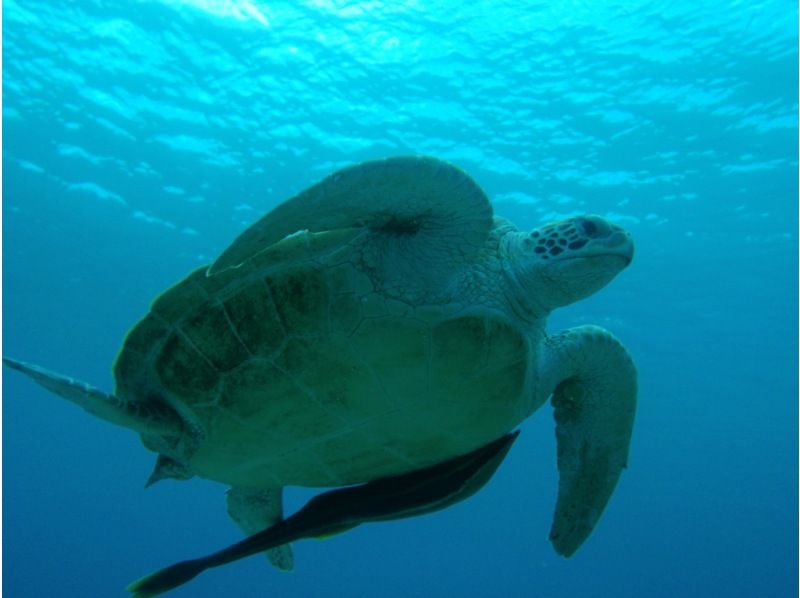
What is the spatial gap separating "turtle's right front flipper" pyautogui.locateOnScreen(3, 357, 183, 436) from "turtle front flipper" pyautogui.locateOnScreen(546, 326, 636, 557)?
2324 mm

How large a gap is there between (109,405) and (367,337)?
4.85 ft

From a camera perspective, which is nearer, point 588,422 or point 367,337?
point 367,337

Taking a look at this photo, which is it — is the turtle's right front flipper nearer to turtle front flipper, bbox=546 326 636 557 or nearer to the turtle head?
the turtle head

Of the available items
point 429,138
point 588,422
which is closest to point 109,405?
point 588,422

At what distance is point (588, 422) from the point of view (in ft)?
12.2

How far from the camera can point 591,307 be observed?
20062 millimetres

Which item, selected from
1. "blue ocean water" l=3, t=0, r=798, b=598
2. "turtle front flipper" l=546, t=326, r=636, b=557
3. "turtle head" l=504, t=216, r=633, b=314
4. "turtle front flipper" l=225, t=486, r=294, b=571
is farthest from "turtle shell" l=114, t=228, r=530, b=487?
"blue ocean water" l=3, t=0, r=798, b=598

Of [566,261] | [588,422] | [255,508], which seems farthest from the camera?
[255,508]

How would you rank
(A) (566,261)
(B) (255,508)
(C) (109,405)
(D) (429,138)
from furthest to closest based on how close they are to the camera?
(D) (429,138) < (B) (255,508) < (A) (566,261) < (C) (109,405)

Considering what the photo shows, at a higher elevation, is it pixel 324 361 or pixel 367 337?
pixel 367 337

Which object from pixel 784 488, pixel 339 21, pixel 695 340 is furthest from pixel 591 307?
pixel 784 488

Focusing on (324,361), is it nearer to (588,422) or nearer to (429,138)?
(588,422)

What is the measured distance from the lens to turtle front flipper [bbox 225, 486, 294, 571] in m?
4.32

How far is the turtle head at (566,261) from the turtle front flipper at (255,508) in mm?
2568
